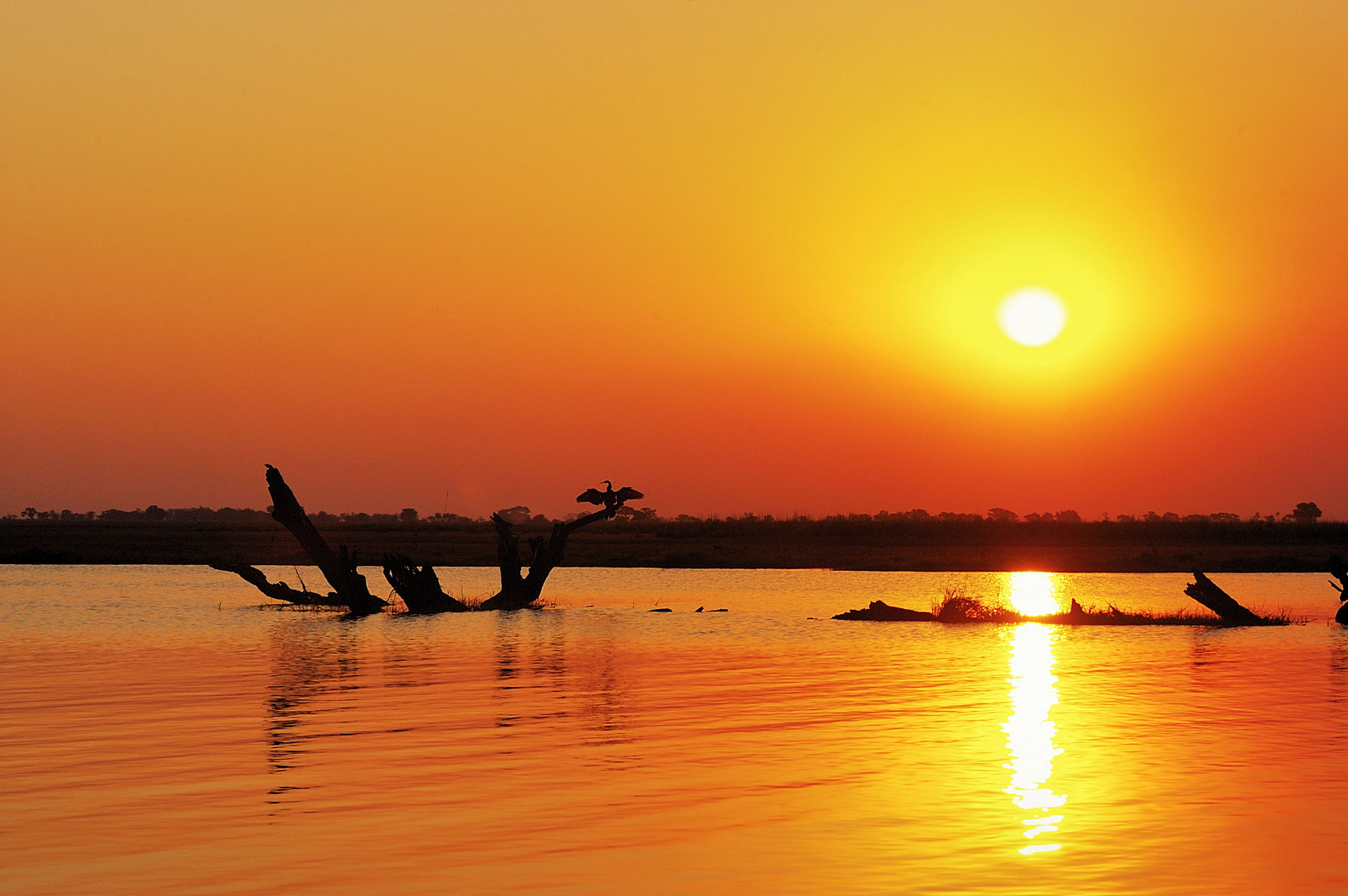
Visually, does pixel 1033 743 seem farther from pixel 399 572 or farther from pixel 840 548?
pixel 840 548

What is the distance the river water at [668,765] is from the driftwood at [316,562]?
7310 millimetres

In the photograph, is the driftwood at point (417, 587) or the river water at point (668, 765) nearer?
the river water at point (668, 765)

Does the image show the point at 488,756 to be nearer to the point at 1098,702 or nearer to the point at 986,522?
the point at 1098,702

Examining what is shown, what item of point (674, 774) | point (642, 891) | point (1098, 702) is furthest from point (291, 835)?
point (1098, 702)

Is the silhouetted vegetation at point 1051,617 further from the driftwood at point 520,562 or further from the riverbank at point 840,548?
the riverbank at point 840,548

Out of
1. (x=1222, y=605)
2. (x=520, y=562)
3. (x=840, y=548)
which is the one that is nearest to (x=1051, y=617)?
(x=1222, y=605)

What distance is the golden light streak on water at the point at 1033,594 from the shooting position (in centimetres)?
4981

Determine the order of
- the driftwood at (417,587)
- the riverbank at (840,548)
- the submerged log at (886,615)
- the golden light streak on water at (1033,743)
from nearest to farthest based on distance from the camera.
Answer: the golden light streak on water at (1033,743) < the submerged log at (886,615) < the driftwood at (417,587) < the riverbank at (840,548)

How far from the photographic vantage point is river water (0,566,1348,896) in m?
11.8

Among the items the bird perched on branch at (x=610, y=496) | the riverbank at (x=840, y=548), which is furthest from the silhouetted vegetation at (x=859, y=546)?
the bird perched on branch at (x=610, y=496)

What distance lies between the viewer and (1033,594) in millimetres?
59906

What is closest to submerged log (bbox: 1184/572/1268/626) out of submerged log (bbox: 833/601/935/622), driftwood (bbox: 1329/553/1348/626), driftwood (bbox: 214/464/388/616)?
driftwood (bbox: 1329/553/1348/626)

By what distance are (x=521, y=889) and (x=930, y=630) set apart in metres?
30.0

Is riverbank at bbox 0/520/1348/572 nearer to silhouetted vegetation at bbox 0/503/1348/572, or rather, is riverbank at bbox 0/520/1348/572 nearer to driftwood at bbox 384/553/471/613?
silhouetted vegetation at bbox 0/503/1348/572
